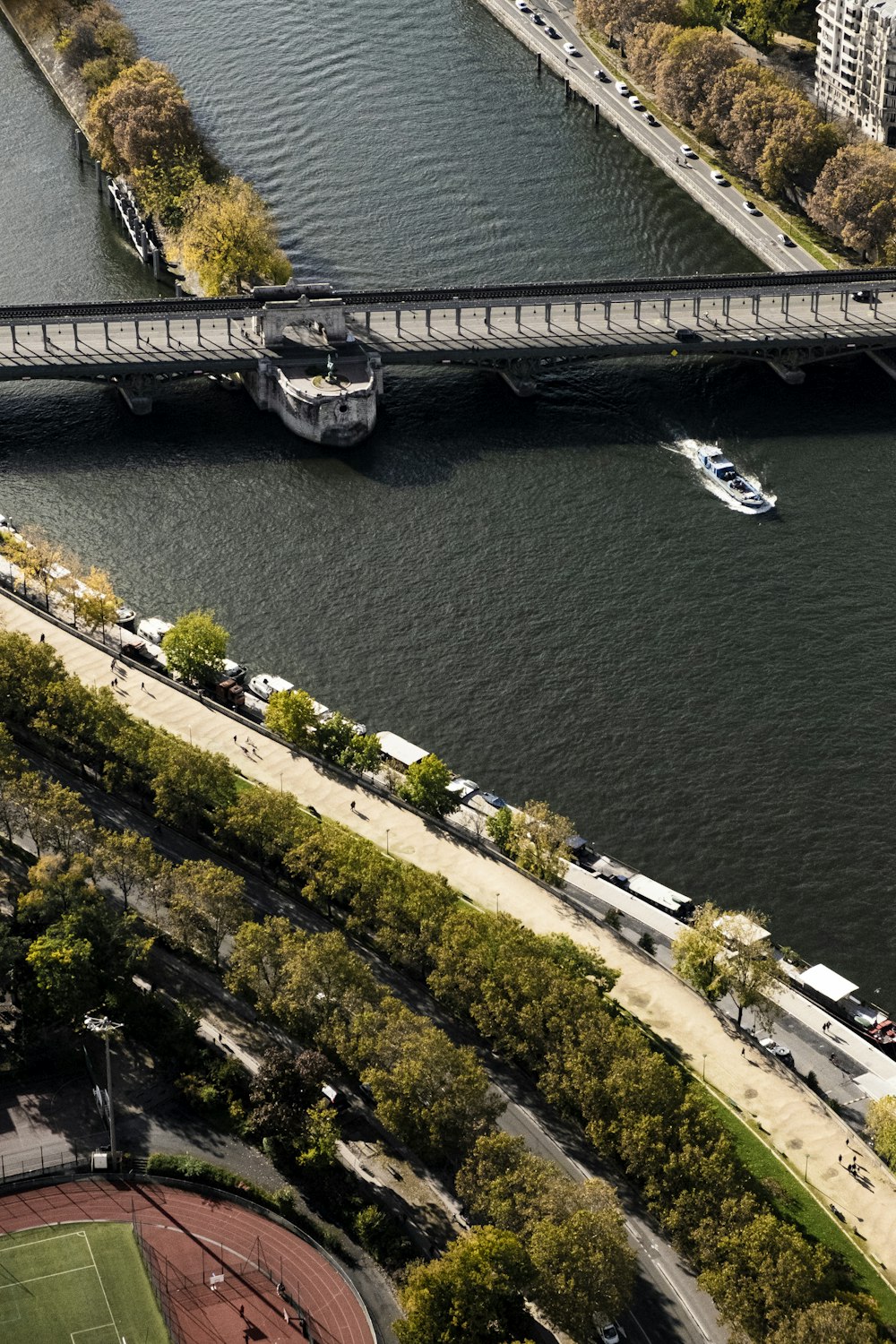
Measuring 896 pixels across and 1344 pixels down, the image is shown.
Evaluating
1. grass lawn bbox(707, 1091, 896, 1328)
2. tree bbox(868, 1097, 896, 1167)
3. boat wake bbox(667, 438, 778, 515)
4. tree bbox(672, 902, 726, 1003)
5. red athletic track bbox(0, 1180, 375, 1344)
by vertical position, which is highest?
boat wake bbox(667, 438, 778, 515)

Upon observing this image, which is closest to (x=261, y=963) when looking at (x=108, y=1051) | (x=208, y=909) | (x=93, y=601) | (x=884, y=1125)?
(x=208, y=909)

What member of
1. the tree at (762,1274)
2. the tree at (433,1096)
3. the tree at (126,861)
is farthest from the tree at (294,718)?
the tree at (762,1274)

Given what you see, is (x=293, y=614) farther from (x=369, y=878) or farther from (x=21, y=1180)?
(x=21, y=1180)

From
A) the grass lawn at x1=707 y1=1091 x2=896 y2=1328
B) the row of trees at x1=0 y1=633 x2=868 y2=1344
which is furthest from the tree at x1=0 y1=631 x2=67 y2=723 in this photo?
the grass lawn at x1=707 y1=1091 x2=896 y2=1328

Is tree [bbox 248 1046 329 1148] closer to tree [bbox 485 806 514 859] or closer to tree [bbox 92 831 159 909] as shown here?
tree [bbox 92 831 159 909]

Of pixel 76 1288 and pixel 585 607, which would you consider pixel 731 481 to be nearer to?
pixel 585 607

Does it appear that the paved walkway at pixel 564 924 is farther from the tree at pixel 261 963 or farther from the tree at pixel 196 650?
the tree at pixel 261 963
